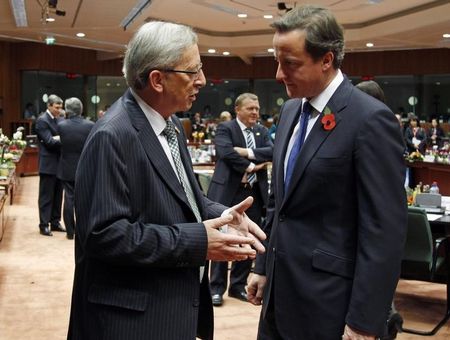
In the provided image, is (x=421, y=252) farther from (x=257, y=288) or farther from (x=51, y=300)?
(x=51, y=300)

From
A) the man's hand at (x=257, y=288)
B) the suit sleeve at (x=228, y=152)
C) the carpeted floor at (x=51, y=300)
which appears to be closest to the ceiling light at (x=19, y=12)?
the carpeted floor at (x=51, y=300)

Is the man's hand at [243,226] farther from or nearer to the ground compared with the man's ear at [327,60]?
nearer to the ground

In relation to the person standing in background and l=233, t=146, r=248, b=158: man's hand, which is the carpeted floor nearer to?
l=233, t=146, r=248, b=158: man's hand

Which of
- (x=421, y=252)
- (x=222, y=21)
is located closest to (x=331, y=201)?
(x=421, y=252)

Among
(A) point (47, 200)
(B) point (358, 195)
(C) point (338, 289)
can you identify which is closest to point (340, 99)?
(B) point (358, 195)

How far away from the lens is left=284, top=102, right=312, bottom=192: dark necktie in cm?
229

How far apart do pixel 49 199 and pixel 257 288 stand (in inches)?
259

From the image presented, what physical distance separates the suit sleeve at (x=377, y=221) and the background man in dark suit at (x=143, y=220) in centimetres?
36

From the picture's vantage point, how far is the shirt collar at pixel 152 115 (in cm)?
200

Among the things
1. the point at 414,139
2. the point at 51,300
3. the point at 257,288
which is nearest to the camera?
the point at 257,288

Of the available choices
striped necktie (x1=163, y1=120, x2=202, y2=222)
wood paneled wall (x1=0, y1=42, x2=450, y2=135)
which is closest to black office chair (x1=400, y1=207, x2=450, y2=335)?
striped necktie (x1=163, y1=120, x2=202, y2=222)

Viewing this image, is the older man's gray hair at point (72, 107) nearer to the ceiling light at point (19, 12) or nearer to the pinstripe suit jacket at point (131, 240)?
the ceiling light at point (19, 12)

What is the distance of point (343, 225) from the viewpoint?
2117 mm

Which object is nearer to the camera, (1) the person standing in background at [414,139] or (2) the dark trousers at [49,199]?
(2) the dark trousers at [49,199]
